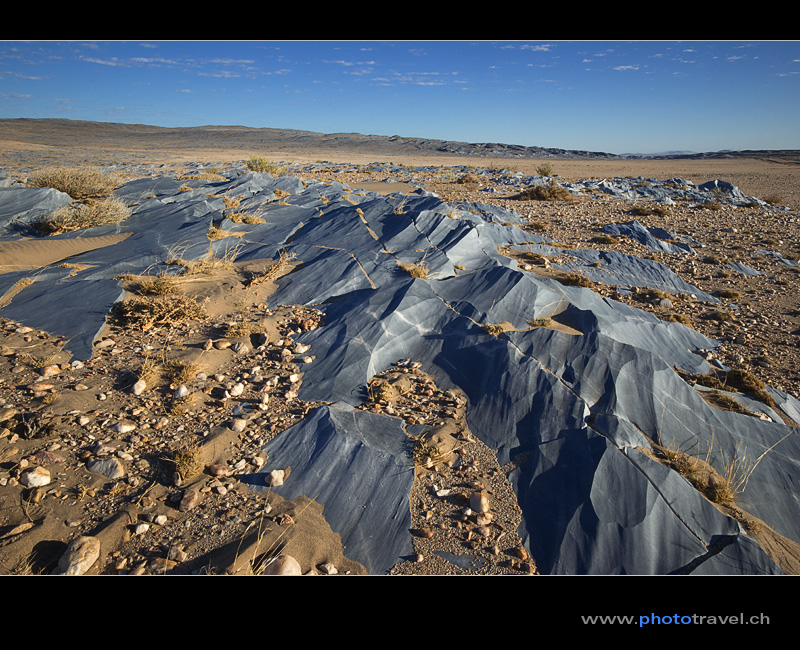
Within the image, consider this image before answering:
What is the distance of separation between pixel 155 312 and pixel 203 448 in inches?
88.8

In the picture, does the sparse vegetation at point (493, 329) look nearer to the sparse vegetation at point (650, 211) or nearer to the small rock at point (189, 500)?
the small rock at point (189, 500)

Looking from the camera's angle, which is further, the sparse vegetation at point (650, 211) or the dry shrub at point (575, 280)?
the sparse vegetation at point (650, 211)

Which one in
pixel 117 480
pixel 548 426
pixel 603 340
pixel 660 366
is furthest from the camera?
pixel 603 340

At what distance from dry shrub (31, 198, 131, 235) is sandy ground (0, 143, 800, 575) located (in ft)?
12.5

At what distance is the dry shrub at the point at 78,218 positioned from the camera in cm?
732

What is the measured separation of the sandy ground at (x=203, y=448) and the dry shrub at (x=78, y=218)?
12.5 ft

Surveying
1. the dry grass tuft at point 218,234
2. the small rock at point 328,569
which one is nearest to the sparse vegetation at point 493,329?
the small rock at point 328,569

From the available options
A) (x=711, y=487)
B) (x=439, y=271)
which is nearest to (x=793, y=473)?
(x=711, y=487)

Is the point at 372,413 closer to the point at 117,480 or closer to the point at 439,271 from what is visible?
the point at 117,480

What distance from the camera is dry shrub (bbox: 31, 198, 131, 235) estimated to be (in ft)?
24.0

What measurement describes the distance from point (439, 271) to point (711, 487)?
3.87m

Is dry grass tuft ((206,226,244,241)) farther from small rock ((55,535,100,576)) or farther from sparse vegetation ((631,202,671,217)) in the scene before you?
sparse vegetation ((631,202,671,217))

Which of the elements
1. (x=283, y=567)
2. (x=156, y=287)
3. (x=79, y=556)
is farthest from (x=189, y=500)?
(x=156, y=287)

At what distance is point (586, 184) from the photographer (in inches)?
756
